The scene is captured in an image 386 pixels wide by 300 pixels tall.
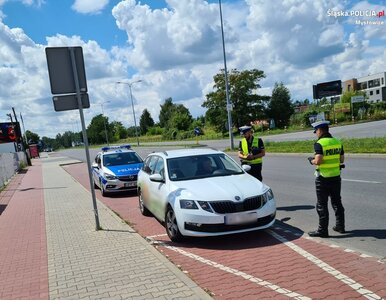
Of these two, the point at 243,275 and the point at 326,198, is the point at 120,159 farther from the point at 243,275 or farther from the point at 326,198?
the point at 243,275

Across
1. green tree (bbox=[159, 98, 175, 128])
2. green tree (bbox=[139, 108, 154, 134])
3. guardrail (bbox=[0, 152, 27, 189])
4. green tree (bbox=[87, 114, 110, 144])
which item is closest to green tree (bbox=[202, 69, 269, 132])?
guardrail (bbox=[0, 152, 27, 189])

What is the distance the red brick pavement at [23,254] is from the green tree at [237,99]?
51917 mm

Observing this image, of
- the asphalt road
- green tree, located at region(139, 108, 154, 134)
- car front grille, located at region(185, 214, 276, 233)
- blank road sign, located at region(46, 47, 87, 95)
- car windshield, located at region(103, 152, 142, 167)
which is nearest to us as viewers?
the asphalt road

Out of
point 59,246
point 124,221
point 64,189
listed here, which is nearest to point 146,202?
point 124,221

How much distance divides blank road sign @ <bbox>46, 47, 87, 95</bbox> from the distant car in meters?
2.14

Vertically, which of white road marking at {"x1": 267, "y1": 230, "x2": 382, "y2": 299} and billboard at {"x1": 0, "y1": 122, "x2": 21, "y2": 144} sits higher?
billboard at {"x1": 0, "y1": 122, "x2": 21, "y2": 144}

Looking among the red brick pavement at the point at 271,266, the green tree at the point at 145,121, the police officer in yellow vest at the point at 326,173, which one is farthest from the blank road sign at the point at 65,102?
the green tree at the point at 145,121

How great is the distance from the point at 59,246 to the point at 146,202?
222cm

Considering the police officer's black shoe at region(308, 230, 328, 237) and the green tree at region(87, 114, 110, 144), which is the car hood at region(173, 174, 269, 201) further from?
the green tree at region(87, 114, 110, 144)

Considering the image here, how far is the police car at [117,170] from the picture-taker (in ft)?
41.7

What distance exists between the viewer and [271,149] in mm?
24906

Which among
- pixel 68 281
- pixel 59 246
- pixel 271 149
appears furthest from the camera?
pixel 271 149

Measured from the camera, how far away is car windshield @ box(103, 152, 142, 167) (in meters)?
13.9

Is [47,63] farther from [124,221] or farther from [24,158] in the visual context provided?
[24,158]
